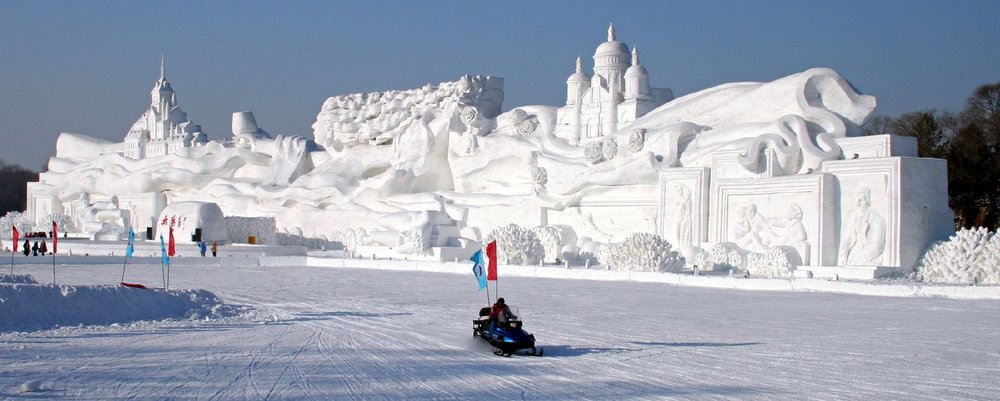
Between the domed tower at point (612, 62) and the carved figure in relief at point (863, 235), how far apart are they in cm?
1108

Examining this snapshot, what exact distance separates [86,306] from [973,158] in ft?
88.9

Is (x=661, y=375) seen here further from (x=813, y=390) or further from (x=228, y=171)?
(x=228, y=171)

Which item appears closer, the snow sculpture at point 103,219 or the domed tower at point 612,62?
the domed tower at point 612,62

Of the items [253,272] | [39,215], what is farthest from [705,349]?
[39,215]

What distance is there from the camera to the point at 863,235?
23266 mm

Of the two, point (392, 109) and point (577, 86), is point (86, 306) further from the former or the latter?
point (392, 109)

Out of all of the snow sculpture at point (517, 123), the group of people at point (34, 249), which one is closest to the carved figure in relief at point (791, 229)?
the snow sculpture at point (517, 123)

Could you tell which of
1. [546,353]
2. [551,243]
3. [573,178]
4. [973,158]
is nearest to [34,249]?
[551,243]

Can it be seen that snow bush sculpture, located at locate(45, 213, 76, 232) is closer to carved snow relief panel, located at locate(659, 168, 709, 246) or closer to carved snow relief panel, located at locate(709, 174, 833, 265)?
carved snow relief panel, located at locate(659, 168, 709, 246)

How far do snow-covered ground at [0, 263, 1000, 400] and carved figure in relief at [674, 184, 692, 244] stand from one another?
9.42 m

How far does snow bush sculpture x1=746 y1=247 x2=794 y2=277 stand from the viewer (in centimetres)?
2339

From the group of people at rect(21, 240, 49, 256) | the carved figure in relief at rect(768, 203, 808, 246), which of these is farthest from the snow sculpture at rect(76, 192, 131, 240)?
the carved figure in relief at rect(768, 203, 808, 246)

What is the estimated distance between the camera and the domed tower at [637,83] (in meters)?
32.5

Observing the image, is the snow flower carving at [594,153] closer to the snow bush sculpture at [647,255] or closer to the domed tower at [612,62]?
the domed tower at [612,62]
